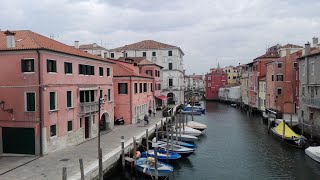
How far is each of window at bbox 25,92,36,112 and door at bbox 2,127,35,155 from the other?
1226mm

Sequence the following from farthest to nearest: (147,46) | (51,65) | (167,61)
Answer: (147,46), (167,61), (51,65)

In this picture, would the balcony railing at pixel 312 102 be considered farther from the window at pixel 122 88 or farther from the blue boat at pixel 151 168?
the window at pixel 122 88

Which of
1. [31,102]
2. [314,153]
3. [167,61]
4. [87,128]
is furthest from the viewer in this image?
[167,61]

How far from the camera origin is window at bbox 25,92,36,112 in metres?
20.2

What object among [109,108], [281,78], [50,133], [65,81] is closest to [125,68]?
[109,108]

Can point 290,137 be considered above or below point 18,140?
below

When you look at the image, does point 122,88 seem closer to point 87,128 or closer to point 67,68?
point 87,128

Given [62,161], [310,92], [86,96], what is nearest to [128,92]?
[86,96]

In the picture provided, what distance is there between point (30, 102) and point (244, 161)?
624 inches

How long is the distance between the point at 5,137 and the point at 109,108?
1192 cm

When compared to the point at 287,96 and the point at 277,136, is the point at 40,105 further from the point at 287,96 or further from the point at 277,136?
the point at 287,96

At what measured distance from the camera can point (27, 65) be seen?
20156 mm

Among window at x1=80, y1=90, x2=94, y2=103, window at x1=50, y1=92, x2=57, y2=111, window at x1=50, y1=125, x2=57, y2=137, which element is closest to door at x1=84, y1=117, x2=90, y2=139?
window at x1=80, y1=90, x2=94, y2=103

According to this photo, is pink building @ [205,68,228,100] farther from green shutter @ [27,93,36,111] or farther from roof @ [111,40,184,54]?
green shutter @ [27,93,36,111]
